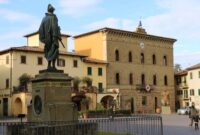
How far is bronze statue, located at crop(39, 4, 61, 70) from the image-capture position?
1664cm

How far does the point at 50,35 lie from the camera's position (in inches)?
656

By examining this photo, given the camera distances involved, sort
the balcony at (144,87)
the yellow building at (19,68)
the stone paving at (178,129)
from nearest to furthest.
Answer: the stone paving at (178,129), the yellow building at (19,68), the balcony at (144,87)

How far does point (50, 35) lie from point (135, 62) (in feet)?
156

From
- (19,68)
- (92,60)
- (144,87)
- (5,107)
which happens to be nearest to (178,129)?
(19,68)

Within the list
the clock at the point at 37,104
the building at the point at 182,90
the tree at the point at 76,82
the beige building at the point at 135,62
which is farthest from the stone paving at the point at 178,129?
the building at the point at 182,90

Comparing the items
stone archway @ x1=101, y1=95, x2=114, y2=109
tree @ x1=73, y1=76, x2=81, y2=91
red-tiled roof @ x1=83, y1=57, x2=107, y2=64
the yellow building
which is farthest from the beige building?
tree @ x1=73, y1=76, x2=81, y2=91

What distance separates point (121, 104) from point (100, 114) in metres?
13.6

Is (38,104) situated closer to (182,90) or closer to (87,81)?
(87,81)

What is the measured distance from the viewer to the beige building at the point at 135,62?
60.2 m

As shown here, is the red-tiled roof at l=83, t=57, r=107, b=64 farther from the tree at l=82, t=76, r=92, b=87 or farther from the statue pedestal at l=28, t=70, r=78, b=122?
the statue pedestal at l=28, t=70, r=78, b=122

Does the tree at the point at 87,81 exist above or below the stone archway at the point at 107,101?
above

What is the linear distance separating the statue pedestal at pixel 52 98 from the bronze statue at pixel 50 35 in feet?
2.37

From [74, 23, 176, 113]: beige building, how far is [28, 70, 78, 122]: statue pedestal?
4275 cm

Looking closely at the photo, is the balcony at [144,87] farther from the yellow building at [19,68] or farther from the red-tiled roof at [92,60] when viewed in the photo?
the yellow building at [19,68]
